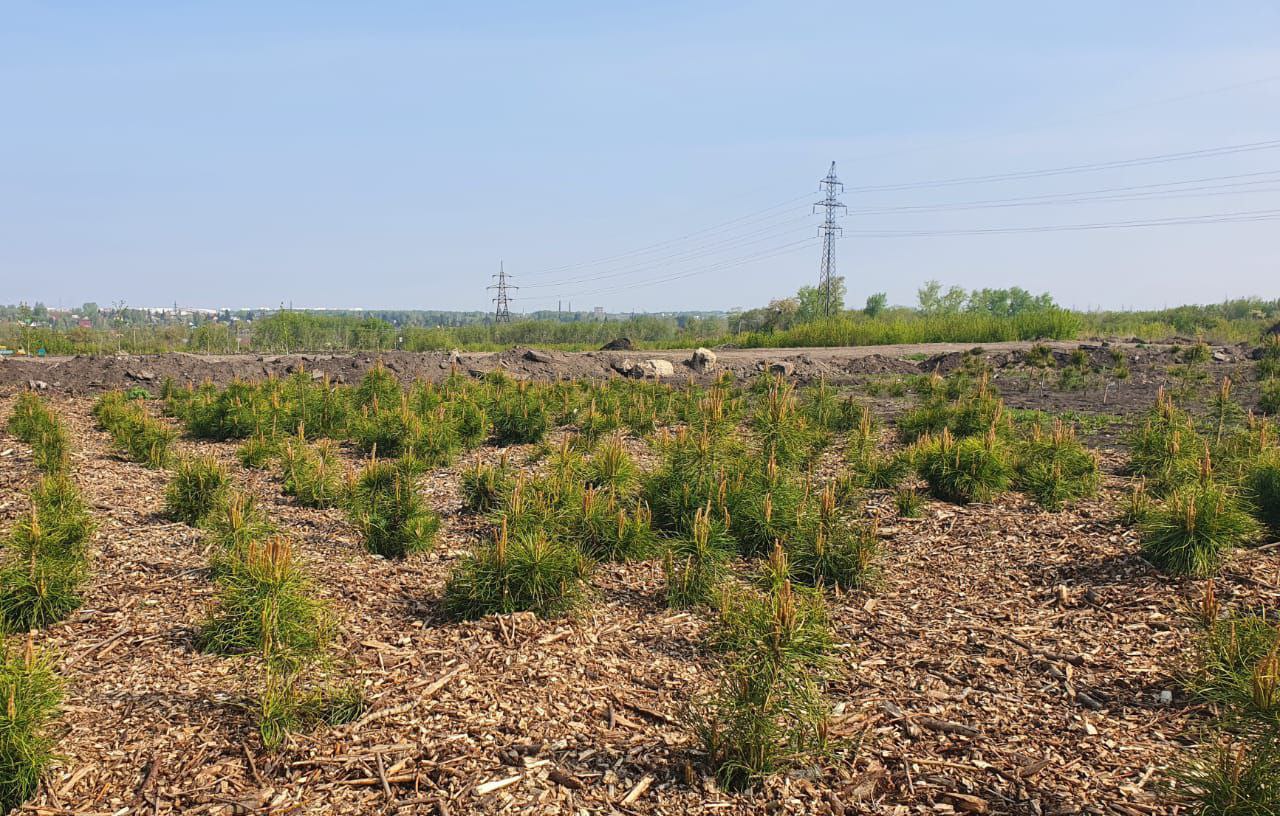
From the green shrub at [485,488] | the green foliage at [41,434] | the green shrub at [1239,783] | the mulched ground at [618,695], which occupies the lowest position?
the mulched ground at [618,695]

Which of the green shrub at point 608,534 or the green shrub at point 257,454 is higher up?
the green shrub at point 257,454

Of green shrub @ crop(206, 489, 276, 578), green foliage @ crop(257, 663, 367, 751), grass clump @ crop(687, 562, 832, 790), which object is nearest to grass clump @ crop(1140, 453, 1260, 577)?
grass clump @ crop(687, 562, 832, 790)

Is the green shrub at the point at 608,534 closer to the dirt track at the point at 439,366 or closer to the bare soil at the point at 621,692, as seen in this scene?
the bare soil at the point at 621,692

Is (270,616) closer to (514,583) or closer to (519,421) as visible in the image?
(514,583)

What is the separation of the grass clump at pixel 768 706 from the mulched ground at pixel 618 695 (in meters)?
0.09

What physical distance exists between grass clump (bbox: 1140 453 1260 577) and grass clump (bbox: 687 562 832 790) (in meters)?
2.71

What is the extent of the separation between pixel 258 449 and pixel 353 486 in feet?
7.18

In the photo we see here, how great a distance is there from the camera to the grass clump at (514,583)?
14.1 feet

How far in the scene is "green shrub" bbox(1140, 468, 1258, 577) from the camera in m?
4.59

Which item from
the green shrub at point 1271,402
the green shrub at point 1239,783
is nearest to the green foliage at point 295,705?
the green shrub at point 1239,783

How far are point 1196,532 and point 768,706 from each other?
3320 mm

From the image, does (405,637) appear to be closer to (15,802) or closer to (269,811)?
(269,811)

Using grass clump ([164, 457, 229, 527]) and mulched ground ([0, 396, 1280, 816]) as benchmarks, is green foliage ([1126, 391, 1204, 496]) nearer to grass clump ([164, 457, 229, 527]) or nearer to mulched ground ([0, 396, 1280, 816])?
mulched ground ([0, 396, 1280, 816])

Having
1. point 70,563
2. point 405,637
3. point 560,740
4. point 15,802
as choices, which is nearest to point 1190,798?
point 560,740
